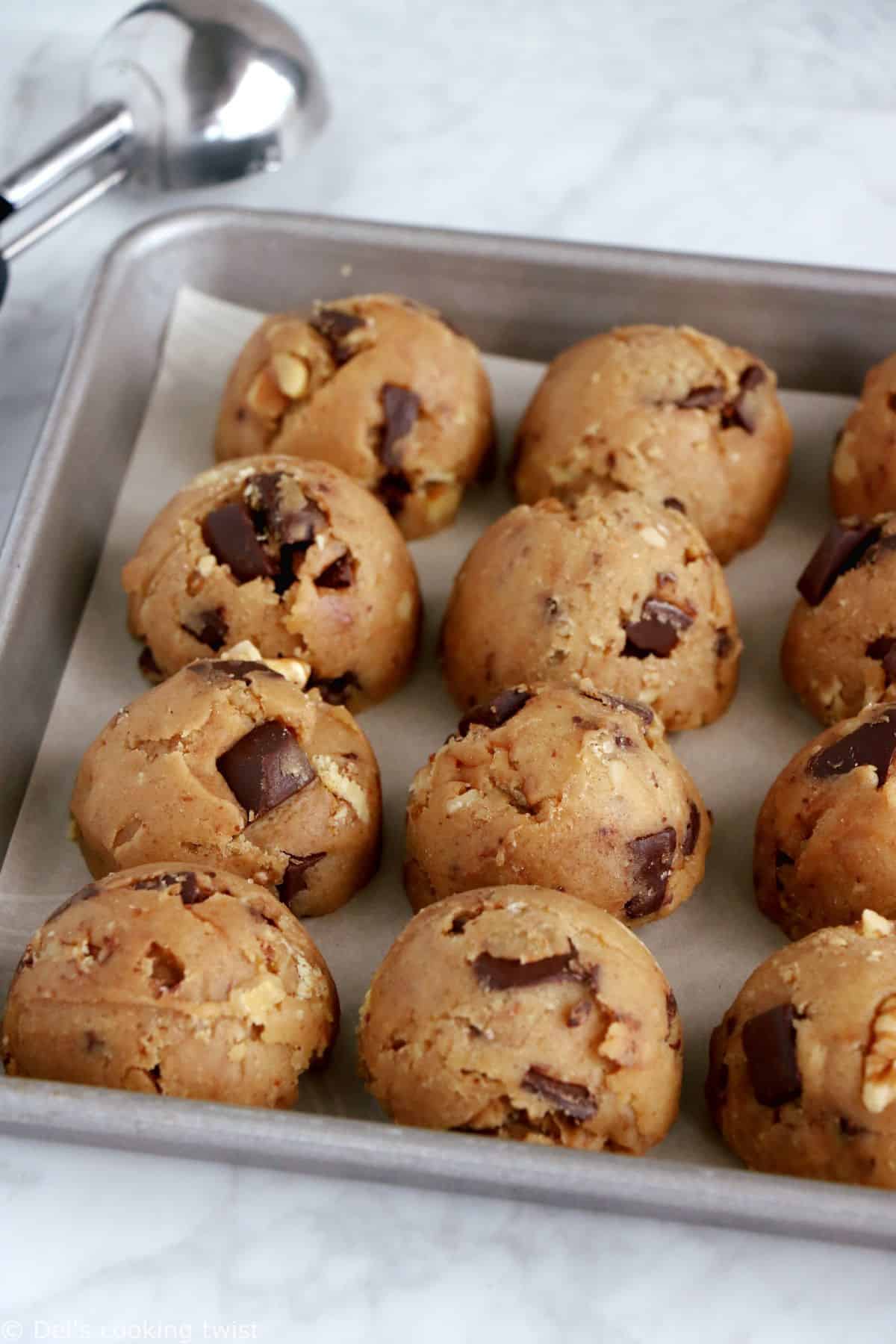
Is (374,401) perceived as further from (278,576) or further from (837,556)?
(837,556)

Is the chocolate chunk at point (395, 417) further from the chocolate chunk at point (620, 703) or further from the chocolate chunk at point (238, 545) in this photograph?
the chocolate chunk at point (620, 703)

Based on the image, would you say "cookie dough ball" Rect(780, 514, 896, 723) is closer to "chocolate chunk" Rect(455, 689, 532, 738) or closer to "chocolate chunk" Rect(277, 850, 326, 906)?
"chocolate chunk" Rect(455, 689, 532, 738)

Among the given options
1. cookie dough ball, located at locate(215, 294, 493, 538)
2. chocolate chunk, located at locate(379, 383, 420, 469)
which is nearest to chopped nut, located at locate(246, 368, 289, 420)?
cookie dough ball, located at locate(215, 294, 493, 538)

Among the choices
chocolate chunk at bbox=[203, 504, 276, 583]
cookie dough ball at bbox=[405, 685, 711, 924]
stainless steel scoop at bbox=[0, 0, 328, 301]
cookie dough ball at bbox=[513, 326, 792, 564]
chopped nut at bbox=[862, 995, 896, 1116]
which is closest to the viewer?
chopped nut at bbox=[862, 995, 896, 1116]

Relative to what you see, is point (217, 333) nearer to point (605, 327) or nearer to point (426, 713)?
point (605, 327)

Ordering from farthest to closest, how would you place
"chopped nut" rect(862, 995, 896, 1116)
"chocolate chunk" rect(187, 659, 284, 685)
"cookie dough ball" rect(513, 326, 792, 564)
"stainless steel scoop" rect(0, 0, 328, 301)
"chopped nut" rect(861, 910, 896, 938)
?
"stainless steel scoop" rect(0, 0, 328, 301) → "cookie dough ball" rect(513, 326, 792, 564) → "chocolate chunk" rect(187, 659, 284, 685) → "chopped nut" rect(861, 910, 896, 938) → "chopped nut" rect(862, 995, 896, 1116)

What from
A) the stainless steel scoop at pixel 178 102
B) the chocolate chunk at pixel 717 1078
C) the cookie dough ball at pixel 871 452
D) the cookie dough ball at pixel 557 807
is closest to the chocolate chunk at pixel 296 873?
the cookie dough ball at pixel 557 807

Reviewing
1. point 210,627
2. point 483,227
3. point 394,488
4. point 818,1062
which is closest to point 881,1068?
point 818,1062
